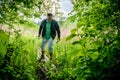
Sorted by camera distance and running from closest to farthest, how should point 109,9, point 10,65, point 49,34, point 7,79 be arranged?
point 109,9 → point 7,79 → point 10,65 → point 49,34

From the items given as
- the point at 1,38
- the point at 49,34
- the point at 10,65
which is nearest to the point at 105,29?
the point at 1,38

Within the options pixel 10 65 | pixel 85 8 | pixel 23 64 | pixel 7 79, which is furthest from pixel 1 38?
pixel 23 64

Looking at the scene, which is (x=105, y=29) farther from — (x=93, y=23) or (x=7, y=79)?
(x=7, y=79)

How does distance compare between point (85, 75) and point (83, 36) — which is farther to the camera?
point (83, 36)

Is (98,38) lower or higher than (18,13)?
lower

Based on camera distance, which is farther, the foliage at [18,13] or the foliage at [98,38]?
the foliage at [18,13]

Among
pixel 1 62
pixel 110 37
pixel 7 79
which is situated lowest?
pixel 7 79

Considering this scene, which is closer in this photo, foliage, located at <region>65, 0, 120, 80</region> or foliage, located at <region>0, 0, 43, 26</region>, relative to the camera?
foliage, located at <region>65, 0, 120, 80</region>

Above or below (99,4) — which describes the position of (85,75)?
below

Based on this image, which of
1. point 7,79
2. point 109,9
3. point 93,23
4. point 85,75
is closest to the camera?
point 85,75

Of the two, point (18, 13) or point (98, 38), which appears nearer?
point (98, 38)

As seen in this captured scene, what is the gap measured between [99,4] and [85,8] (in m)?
0.25

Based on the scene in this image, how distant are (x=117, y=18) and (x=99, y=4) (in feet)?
1.31

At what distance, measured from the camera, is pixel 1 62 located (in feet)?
18.5
